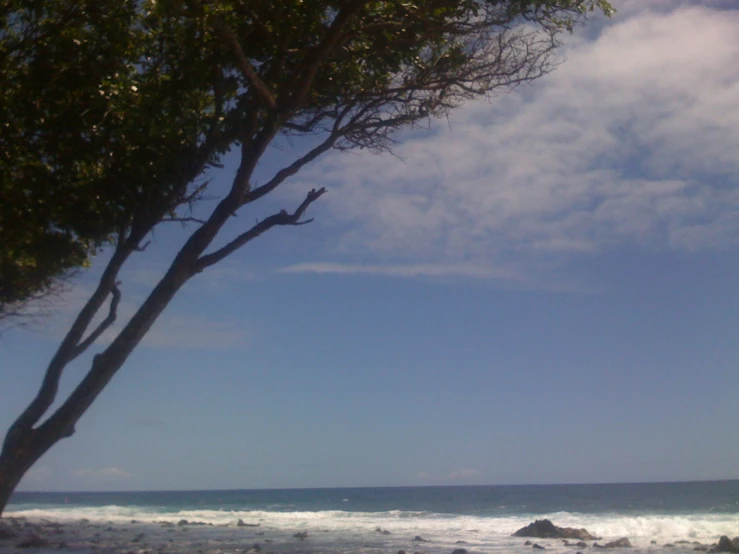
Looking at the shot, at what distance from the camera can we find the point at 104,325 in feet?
29.2

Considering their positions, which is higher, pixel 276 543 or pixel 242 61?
pixel 242 61

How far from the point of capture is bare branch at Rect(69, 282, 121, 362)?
8592mm

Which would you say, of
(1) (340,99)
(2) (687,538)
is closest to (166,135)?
(1) (340,99)

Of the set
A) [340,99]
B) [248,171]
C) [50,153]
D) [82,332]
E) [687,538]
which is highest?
[340,99]

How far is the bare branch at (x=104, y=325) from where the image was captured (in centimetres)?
859

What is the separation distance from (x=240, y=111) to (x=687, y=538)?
74.2 feet

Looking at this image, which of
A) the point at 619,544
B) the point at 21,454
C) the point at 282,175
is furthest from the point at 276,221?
the point at 619,544

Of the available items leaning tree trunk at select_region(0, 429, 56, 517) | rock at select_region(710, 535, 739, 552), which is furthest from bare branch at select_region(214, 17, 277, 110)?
rock at select_region(710, 535, 739, 552)

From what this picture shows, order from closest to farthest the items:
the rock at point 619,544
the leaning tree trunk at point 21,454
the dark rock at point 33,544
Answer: the leaning tree trunk at point 21,454, the dark rock at point 33,544, the rock at point 619,544

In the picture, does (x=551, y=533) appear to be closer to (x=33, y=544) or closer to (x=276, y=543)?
(x=276, y=543)

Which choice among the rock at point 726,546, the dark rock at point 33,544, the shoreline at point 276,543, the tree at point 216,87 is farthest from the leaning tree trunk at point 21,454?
the rock at point 726,546

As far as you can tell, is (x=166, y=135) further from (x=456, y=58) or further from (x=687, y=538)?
(x=687, y=538)

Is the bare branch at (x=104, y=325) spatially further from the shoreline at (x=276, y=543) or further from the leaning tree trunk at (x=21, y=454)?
the shoreline at (x=276, y=543)

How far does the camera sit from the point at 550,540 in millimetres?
20969
